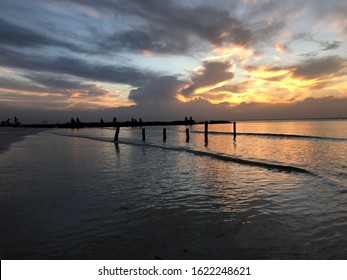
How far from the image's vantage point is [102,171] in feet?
→ 44.1

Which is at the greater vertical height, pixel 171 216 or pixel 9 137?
pixel 9 137

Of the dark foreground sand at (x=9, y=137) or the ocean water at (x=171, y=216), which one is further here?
the dark foreground sand at (x=9, y=137)

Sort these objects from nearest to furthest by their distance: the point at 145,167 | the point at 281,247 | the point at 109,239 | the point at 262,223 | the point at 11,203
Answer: the point at 281,247
the point at 109,239
the point at 262,223
the point at 11,203
the point at 145,167

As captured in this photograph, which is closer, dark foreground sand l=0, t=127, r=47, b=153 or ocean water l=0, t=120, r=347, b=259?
ocean water l=0, t=120, r=347, b=259

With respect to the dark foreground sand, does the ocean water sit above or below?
below

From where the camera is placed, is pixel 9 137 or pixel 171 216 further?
pixel 9 137

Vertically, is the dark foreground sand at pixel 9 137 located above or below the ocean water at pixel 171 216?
above
